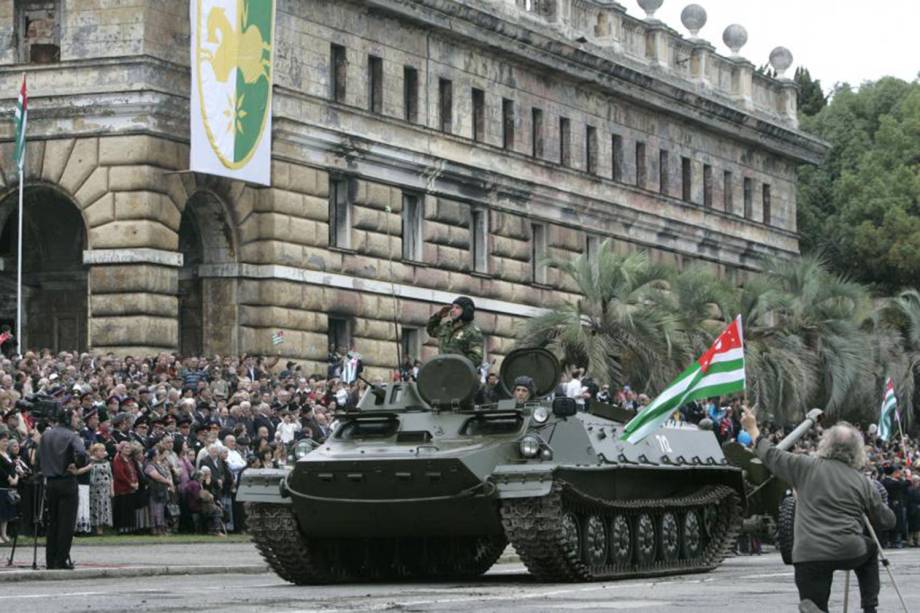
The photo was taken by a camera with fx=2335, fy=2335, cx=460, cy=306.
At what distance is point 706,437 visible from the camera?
1035 inches

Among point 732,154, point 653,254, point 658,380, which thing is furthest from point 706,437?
point 732,154

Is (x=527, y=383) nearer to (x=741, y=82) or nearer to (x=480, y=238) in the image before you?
(x=480, y=238)

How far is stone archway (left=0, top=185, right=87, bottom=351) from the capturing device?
43.9 metres

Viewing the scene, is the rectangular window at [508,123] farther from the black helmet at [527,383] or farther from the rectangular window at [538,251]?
the black helmet at [527,383]

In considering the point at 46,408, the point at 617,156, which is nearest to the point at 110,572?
the point at 46,408

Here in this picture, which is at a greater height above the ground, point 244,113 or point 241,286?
point 244,113

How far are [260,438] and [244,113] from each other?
33.1 ft

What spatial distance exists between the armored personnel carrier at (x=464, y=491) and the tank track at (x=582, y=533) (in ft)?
0.06

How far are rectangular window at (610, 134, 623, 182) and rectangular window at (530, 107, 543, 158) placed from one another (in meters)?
4.34

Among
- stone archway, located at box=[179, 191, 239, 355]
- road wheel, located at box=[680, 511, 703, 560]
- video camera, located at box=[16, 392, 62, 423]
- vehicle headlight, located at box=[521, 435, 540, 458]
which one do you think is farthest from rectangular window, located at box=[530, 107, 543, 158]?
vehicle headlight, located at box=[521, 435, 540, 458]

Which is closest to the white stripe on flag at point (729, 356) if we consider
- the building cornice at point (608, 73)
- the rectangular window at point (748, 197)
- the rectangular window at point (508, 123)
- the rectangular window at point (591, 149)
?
the building cornice at point (608, 73)

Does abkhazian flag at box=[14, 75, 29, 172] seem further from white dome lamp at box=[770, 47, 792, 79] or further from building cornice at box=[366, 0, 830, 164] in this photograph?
white dome lamp at box=[770, 47, 792, 79]

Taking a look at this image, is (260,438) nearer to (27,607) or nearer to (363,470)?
(363,470)

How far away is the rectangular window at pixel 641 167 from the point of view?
204 feet
